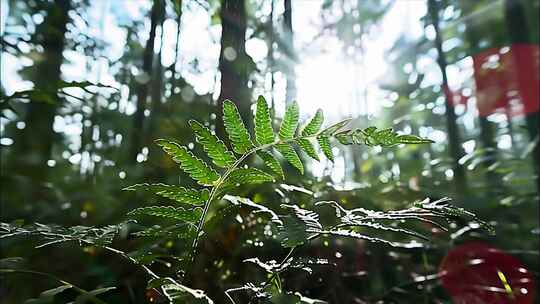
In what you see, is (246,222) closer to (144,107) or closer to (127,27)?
(144,107)

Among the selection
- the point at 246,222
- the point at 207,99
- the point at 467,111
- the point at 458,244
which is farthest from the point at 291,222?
the point at 467,111

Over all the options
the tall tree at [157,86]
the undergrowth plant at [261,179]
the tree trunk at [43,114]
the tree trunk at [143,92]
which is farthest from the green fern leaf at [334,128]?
the tree trunk at [43,114]

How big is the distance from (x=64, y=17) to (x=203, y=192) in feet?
6.87

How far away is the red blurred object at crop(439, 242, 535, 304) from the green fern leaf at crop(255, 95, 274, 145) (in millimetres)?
918

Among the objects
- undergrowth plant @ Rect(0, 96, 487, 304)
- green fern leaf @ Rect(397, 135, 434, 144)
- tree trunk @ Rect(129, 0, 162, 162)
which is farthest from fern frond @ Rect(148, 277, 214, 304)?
tree trunk @ Rect(129, 0, 162, 162)

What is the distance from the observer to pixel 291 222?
751 mm

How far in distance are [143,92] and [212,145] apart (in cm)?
195

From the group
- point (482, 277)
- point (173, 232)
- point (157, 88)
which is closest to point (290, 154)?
point (173, 232)

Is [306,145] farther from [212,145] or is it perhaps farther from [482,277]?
[482,277]

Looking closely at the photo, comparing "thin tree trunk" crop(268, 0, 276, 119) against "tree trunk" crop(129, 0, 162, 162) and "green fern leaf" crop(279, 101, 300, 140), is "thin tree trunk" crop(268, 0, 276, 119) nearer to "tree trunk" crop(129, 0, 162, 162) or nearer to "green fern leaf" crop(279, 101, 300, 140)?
→ "tree trunk" crop(129, 0, 162, 162)

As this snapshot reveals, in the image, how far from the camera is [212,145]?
0.76 metres

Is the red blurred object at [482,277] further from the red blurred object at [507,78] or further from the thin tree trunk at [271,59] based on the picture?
the red blurred object at [507,78]

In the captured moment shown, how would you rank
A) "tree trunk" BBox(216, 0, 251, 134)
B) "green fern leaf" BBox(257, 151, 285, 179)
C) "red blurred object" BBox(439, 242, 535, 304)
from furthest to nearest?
"red blurred object" BBox(439, 242, 535, 304)
"tree trunk" BBox(216, 0, 251, 134)
"green fern leaf" BBox(257, 151, 285, 179)

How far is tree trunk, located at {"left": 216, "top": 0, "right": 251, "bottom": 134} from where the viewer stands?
1325 mm
